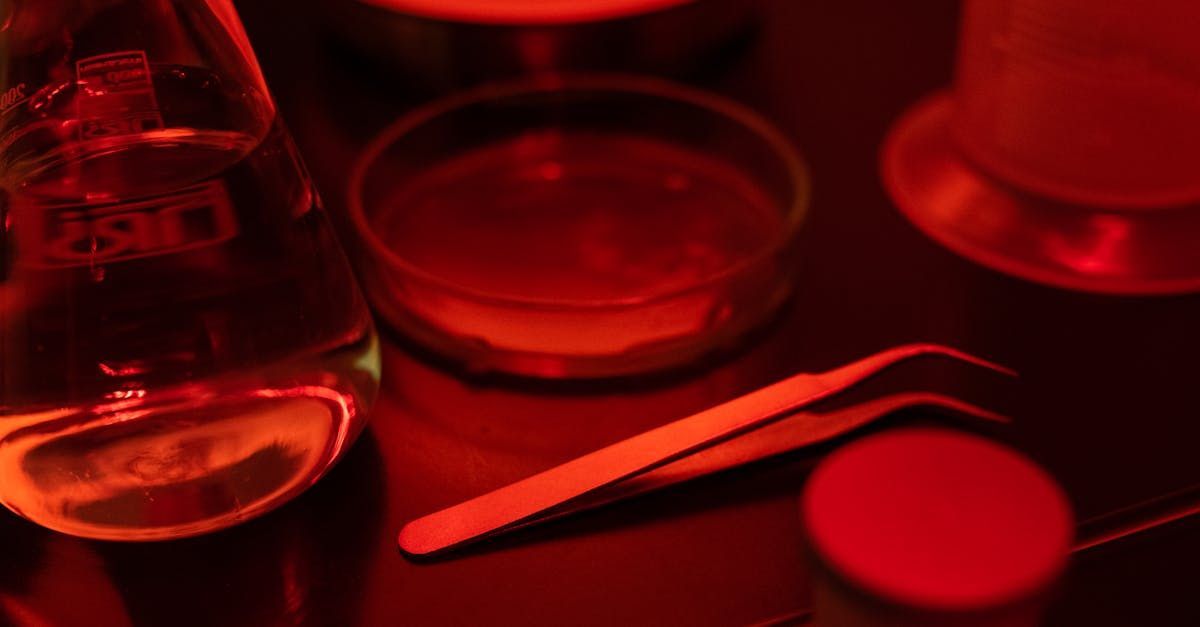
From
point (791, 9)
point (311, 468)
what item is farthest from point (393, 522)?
point (791, 9)

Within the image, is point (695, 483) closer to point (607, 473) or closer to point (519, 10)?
point (607, 473)

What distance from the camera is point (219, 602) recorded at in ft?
1.24

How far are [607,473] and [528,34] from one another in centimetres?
27

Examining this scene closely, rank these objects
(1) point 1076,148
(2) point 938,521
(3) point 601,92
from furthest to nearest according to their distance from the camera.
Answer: (3) point 601,92 < (1) point 1076,148 < (2) point 938,521

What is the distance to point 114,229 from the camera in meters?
0.37

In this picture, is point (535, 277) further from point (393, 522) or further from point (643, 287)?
point (393, 522)

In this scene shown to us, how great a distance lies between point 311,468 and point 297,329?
47 mm

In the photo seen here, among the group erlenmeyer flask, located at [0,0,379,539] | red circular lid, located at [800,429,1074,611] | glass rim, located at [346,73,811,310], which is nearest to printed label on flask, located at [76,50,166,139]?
erlenmeyer flask, located at [0,0,379,539]

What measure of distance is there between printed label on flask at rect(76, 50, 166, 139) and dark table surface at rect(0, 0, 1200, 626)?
0.14m

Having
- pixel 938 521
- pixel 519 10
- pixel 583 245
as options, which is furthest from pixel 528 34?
pixel 938 521

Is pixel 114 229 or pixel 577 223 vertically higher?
pixel 114 229

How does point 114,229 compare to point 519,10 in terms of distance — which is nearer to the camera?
point 114,229

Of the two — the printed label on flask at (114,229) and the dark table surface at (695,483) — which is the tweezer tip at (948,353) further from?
the printed label on flask at (114,229)

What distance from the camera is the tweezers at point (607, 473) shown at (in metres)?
0.40
